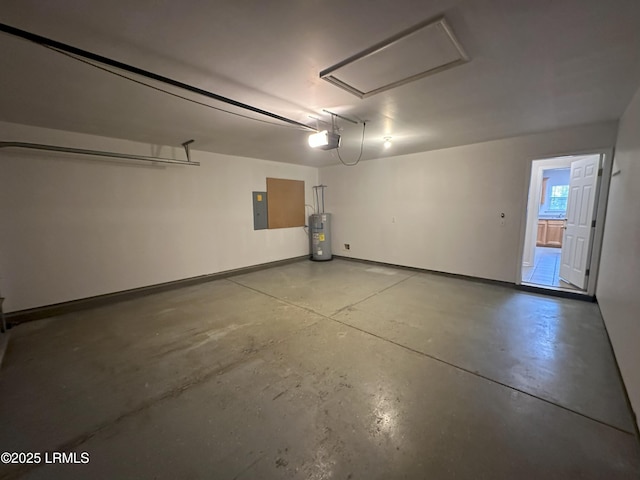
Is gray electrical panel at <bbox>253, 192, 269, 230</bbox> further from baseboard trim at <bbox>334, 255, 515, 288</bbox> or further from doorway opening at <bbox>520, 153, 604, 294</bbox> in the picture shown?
doorway opening at <bbox>520, 153, 604, 294</bbox>

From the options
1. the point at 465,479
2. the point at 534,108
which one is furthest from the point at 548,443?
the point at 534,108

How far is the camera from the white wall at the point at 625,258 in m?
1.79

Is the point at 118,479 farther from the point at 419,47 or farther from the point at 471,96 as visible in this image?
the point at 471,96

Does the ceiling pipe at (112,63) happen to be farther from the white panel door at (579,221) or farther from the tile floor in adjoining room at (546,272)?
the tile floor in adjoining room at (546,272)

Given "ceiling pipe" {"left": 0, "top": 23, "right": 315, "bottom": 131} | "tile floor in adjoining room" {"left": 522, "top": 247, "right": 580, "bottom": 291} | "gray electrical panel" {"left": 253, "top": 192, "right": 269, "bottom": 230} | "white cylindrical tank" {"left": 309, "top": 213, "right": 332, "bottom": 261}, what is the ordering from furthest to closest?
"white cylindrical tank" {"left": 309, "top": 213, "right": 332, "bottom": 261}, "gray electrical panel" {"left": 253, "top": 192, "right": 269, "bottom": 230}, "tile floor in adjoining room" {"left": 522, "top": 247, "right": 580, "bottom": 291}, "ceiling pipe" {"left": 0, "top": 23, "right": 315, "bottom": 131}

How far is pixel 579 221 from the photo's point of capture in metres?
3.91

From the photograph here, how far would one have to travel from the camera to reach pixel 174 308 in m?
3.57

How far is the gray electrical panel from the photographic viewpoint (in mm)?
5570

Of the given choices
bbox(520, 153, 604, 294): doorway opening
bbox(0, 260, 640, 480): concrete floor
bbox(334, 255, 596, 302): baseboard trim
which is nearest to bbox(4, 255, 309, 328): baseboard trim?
bbox(0, 260, 640, 480): concrete floor

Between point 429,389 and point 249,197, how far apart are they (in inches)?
184

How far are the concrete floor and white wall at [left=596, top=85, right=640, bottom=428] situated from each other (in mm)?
238

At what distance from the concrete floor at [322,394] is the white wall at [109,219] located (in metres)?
0.68

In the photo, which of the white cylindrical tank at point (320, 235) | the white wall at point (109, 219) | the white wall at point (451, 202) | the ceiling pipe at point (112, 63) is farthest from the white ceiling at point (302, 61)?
the white cylindrical tank at point (320, 235)

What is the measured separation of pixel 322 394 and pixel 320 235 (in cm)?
466
